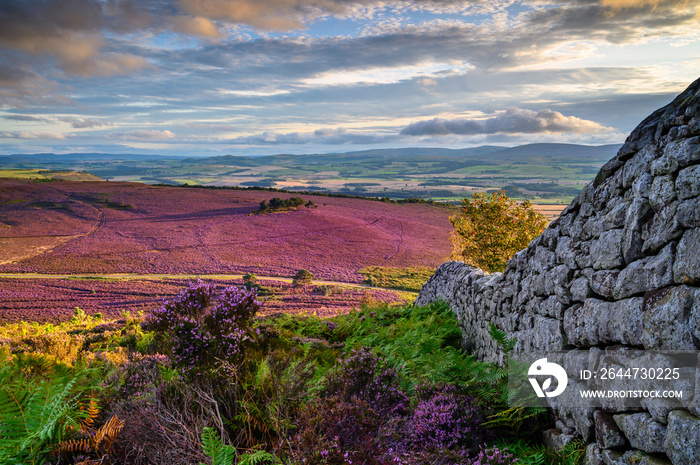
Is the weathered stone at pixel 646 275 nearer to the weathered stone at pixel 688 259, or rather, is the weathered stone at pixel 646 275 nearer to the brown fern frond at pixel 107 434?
the weathered stone at pixel 688 259

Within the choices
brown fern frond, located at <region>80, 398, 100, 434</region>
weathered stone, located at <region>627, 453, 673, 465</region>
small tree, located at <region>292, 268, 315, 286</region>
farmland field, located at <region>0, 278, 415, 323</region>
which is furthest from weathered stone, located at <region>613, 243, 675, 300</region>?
small tree, located at <region>292, 268, 315, 286</region>

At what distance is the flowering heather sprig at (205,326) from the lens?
5062 mm

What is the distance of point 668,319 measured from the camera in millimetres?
2717

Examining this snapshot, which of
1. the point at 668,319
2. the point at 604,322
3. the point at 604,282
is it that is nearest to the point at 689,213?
the point at 668,319

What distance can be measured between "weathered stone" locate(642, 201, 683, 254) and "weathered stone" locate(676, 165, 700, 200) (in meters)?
0.08

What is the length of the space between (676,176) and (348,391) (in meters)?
3.66

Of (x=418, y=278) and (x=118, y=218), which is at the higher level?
(x=118, y=218)

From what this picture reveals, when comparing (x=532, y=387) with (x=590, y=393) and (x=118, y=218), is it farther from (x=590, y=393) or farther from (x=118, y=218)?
(x=118, y=218)

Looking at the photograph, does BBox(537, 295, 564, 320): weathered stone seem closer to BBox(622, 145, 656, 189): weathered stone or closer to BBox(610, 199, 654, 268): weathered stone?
BBox(610, 199, 654, 268): weathered stone

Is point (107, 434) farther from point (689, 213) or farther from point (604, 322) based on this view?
point (689, 213)

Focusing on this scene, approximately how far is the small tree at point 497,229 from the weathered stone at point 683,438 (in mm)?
13669

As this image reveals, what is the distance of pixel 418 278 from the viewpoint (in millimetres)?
29062

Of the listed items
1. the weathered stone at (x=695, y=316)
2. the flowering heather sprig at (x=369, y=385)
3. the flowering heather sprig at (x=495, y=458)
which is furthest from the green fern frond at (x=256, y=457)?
the weathered stone at (x=695, y=316)

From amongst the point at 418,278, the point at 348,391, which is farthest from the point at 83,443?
the point at 418,278
